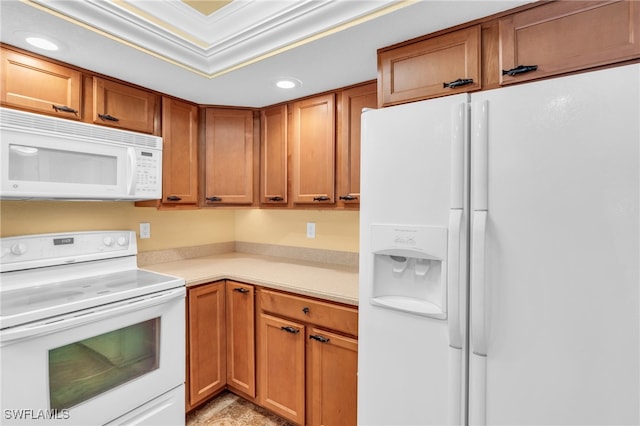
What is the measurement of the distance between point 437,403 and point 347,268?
1210 millimetres

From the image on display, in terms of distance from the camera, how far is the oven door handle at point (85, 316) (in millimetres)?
1214

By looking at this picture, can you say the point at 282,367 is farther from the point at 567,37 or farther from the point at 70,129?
the point at 567,37

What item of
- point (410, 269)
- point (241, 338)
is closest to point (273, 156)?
point (241, 338)

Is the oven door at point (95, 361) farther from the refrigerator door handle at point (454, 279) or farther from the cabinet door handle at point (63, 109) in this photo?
the refrigerator door handle at point (454, 279)

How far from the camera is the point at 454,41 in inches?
54.8

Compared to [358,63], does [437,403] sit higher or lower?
lower

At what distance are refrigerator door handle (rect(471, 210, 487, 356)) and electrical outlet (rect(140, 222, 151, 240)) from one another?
2243 millimetres

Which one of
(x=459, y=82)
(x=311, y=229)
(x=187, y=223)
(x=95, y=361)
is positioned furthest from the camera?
(x=187, y=223)

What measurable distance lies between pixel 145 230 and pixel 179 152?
0.65 m

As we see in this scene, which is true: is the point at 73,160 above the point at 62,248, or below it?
above

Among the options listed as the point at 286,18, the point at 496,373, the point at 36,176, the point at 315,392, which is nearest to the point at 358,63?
the point at 286,18

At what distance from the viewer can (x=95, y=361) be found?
147 centimetres

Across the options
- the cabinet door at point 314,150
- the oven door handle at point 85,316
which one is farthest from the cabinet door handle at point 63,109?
the cabinet door at point 314,150

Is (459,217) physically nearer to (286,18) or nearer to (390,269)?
(390,269)
